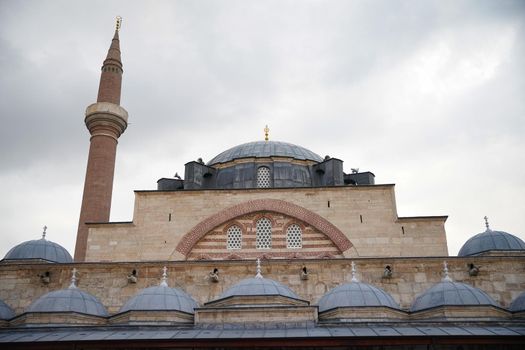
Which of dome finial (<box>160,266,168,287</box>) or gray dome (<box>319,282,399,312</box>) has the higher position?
dome finial (<box>160,266,168,287</box>)

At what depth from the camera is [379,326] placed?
394 inches

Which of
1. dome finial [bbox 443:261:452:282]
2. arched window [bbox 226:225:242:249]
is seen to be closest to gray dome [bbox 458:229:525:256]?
dome finial [bbox 443:261:452:282]

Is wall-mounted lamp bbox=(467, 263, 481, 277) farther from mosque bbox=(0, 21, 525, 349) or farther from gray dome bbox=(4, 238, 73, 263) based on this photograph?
gray dome bbox=(4, 238, 73, 263)

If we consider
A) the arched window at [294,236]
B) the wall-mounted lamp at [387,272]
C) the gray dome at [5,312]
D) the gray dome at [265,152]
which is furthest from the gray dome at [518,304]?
the gray dome at [5,312]

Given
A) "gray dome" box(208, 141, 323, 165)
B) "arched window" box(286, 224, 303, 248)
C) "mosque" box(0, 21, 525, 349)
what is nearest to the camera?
"mosque" box(0, 21, 525, 349)

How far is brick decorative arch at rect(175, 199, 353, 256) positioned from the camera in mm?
15297

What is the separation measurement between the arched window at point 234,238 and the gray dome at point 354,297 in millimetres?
4266

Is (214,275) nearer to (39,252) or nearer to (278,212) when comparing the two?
(278,212)

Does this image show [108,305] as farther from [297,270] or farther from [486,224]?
[486,224]

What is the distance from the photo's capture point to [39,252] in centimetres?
1484

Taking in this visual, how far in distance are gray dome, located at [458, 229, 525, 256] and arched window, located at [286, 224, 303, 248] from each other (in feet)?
14.4

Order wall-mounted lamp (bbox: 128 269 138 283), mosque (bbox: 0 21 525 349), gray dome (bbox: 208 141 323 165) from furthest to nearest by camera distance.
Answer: gray dome (bbox: 208 141 323 165) → wall-mounted lamp (bbox: 128 269 138 283) → mosque (bbox: 0 21 525 349)

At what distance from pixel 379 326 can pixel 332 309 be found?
4.00ft

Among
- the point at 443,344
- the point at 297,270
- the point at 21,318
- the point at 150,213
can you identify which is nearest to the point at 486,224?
the point at 297,270
